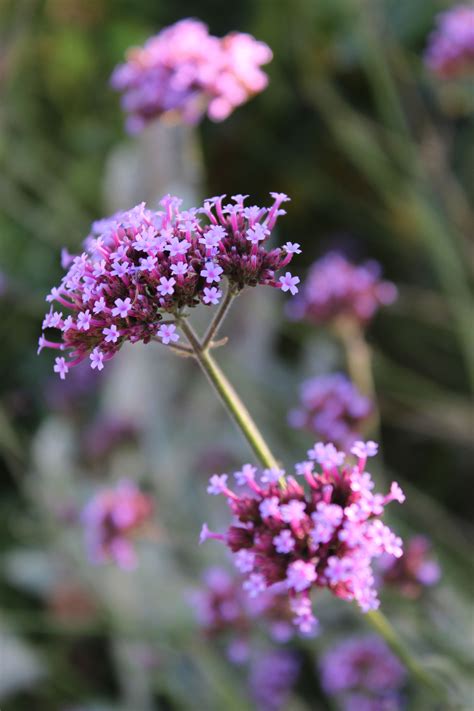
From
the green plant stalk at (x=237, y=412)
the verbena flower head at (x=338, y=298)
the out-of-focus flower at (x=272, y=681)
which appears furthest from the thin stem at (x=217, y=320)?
the out-of-focus flower at (x=272, y=681)

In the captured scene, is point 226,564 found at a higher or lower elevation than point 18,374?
lower

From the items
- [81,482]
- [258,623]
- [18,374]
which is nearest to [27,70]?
[18,374]

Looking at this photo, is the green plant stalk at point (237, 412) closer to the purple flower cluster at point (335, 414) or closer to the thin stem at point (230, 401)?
the thin stem at point (230, 401)

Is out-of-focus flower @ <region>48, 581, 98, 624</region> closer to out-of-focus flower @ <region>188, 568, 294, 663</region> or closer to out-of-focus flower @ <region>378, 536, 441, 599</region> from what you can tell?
out-of-focus flower @ <region>188, 568, 294, 663</region>

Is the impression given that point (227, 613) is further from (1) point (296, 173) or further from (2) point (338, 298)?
(1) point (296, 173)

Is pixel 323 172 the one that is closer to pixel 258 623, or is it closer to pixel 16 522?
pixel 16 522
